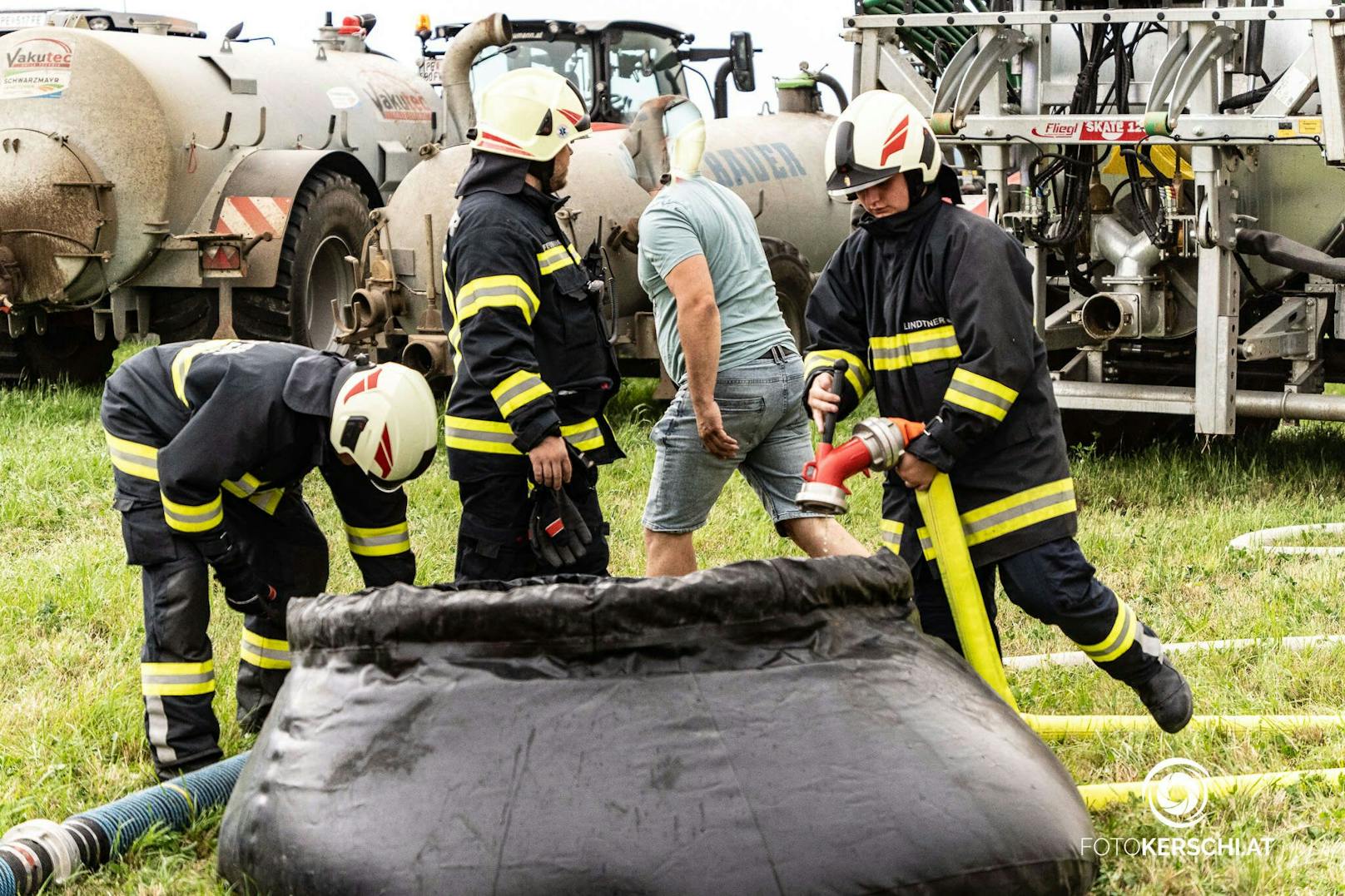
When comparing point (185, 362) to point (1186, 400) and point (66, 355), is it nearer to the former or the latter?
point (1186, 400)

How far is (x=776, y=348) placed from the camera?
4965mm

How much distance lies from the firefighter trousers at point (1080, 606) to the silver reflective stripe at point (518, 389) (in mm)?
1153

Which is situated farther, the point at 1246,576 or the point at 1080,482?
the point at 1080,482

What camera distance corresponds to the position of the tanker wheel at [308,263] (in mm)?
9016

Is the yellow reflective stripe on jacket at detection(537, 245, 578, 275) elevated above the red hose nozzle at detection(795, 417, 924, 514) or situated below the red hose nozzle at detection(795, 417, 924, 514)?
above

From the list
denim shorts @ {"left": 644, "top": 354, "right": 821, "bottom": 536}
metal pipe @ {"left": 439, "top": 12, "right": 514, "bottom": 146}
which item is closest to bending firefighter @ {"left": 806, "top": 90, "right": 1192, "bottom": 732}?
denim shorts @ {"left": 644, "top": 354, "right": 821, "bottom": 536}

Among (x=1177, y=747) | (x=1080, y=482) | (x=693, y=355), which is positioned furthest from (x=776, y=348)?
(x=1080, y=482)

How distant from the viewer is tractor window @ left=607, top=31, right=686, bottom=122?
9.86 meters

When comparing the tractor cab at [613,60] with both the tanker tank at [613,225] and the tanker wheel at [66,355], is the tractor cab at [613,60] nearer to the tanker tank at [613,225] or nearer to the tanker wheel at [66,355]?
the tanker tank at [613,225]

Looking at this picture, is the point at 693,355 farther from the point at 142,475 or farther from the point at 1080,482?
the point at 1080,482

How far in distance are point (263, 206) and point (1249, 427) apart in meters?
5.22

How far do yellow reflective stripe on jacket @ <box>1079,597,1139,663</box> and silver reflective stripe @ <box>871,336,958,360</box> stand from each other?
689 millimetres

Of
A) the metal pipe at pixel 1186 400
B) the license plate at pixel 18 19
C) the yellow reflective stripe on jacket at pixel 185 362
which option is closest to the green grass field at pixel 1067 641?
the metal pipe at pixel 1186 400

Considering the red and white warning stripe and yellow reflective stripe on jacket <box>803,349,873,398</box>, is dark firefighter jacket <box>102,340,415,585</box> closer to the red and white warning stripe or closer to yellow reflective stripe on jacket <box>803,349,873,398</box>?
yellow reflective stripe on jacket <box>803,349,873,398</box>
